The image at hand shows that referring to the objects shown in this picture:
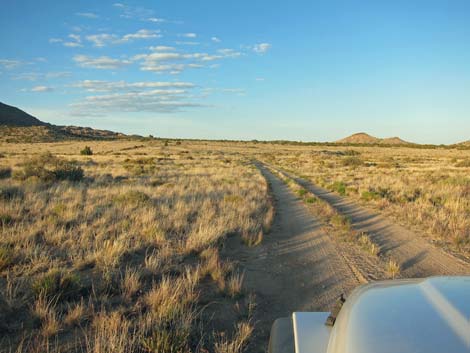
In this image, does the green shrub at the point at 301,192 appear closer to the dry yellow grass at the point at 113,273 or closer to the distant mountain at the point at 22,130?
the dry yellow grass at the point at 113,273

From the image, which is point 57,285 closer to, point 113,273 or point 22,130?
point 113,273

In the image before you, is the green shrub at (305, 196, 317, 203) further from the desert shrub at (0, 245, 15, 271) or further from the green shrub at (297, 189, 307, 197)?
the desert shrub at (0, 245, 15, 271)

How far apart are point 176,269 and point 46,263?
2.20 metres

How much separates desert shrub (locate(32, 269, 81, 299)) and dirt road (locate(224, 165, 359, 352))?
2.65 meters

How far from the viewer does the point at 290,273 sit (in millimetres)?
6234

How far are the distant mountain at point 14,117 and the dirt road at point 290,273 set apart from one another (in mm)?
135934

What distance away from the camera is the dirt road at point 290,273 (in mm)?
4793

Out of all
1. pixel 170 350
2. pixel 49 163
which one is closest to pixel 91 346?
pixel 170 350

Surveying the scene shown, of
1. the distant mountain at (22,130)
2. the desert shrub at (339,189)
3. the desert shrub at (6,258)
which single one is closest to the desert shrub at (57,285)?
the desert shrub at (6,258)

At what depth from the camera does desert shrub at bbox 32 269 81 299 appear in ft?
15.0

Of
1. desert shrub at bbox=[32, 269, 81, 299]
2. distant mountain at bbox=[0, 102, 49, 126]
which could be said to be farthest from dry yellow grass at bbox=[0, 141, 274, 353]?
distant mountain at bbox=[0, 102, 49, 126]

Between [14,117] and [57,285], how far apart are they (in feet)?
489

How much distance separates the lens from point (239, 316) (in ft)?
14.6

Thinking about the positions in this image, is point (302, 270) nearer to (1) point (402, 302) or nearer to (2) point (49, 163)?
(1) point (402, 302)
